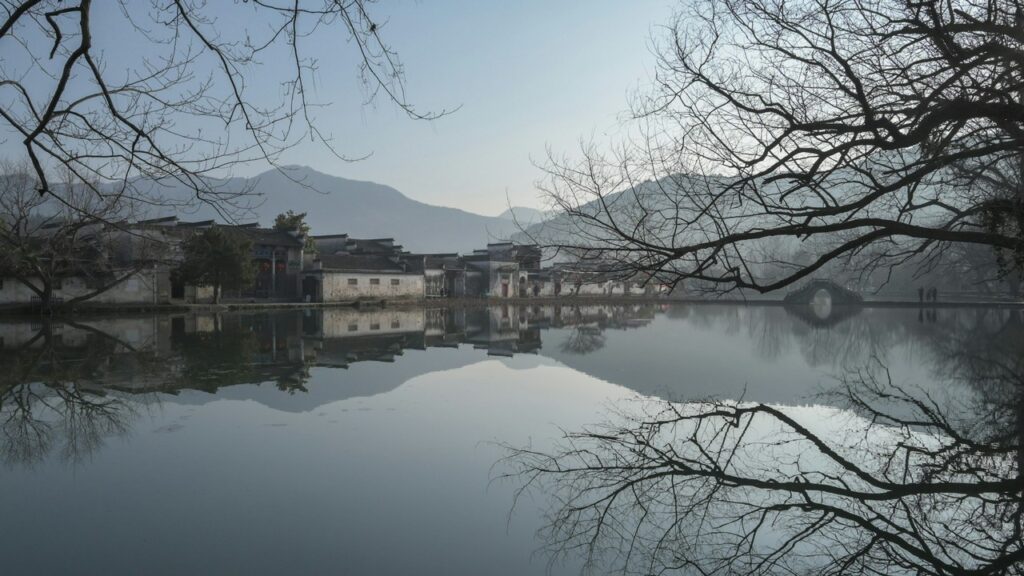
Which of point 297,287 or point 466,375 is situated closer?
point 466,375

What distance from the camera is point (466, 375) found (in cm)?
878

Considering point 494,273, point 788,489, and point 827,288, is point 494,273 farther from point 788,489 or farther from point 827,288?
point 788,489

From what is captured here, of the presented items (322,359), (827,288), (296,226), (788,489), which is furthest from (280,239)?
(827,288)

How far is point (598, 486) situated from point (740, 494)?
80 centimetres

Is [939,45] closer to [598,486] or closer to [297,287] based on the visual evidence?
[598,486]

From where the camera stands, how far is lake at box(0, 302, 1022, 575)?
282 centimetres

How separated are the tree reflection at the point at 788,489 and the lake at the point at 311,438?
1.01 feet

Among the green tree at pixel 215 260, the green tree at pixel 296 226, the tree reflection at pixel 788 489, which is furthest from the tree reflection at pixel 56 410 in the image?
the green tree at pixel 296 226

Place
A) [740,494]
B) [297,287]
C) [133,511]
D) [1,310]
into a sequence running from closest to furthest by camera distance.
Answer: [133,511]
[740,494]
[1,310]
[297,287]

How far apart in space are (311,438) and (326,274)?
95.7 ft

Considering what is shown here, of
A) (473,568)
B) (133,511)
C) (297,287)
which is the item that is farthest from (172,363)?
(297,287)

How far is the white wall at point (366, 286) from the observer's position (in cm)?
3306

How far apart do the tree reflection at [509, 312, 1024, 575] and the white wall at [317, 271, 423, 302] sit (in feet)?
94.8

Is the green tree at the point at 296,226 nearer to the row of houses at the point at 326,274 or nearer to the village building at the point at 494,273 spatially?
the row of houses at the point at 326,274
